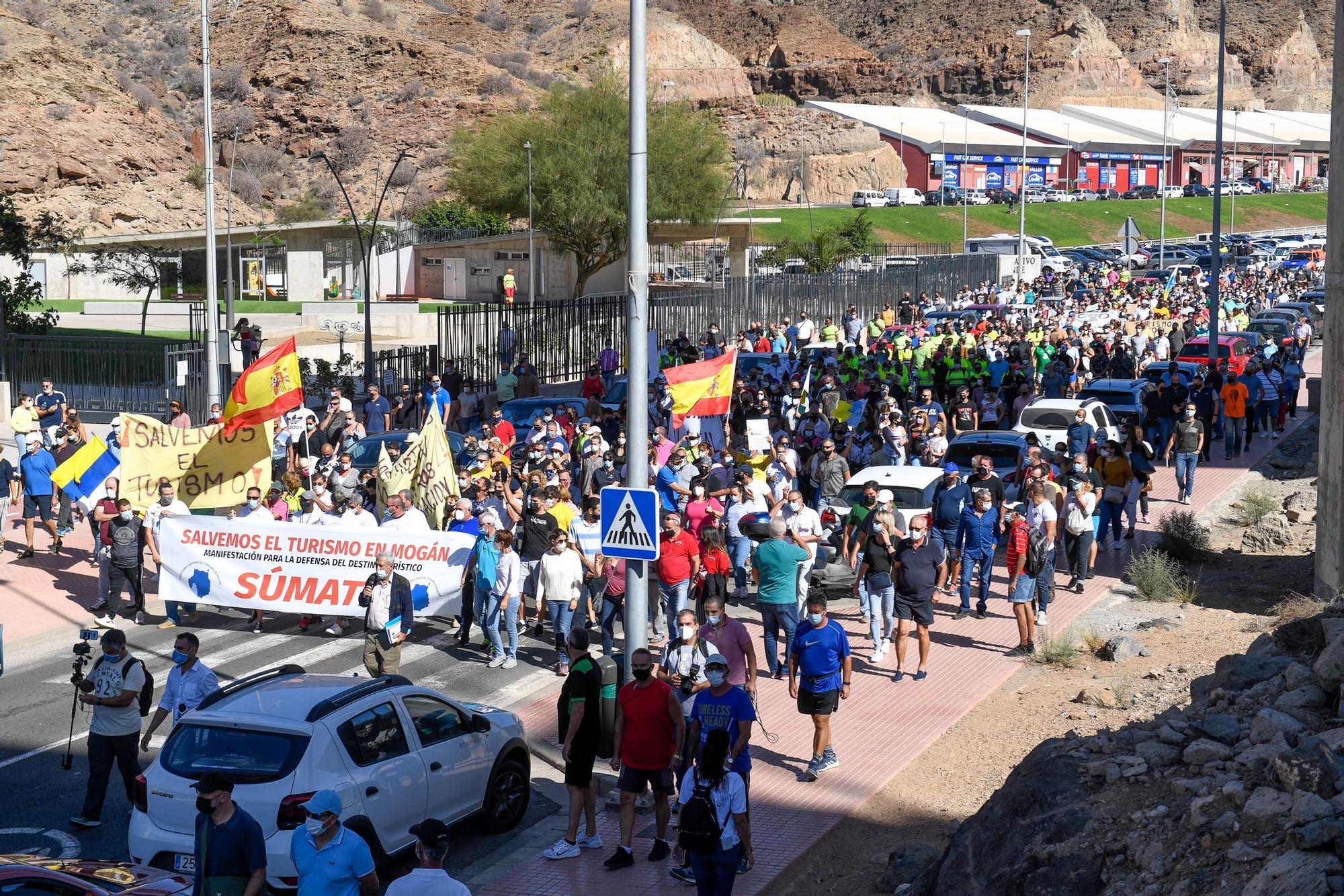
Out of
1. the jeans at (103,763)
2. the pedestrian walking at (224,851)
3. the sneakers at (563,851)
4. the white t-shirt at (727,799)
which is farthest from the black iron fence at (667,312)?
the pedestrian walking at (224,851)

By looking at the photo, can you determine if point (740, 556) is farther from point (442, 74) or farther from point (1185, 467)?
point (442, 74)

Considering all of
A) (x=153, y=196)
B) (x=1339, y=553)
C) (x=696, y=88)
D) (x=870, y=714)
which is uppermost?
(x=696, y=88)

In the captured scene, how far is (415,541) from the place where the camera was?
16141 mm

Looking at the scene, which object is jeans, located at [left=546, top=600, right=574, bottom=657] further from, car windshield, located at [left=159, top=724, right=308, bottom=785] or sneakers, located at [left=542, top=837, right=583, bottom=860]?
car windshield, located at [left=159, top=724, right=308, bottom=785]

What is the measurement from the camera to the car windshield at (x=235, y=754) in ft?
30.0

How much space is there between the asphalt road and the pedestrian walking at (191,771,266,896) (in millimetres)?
2121

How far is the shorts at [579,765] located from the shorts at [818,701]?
6.49 ft

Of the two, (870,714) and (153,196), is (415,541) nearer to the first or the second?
(870,714)

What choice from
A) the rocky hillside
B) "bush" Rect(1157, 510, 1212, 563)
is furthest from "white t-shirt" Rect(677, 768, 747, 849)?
the rocky hillside

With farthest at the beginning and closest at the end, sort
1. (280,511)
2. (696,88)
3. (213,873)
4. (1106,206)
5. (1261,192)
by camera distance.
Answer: (696,88) → (1261,192) → (1106,206) → (280,511) → (213,873)

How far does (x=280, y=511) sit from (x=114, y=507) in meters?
1.85

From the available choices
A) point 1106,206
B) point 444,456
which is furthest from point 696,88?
point 444,456

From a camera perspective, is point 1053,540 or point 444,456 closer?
point 1053,540

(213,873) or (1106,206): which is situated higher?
(1106,206)
